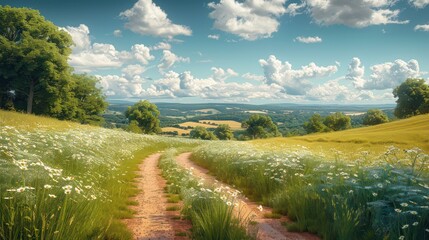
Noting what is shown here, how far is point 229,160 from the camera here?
19750 millimetres

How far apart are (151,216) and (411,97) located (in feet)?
300

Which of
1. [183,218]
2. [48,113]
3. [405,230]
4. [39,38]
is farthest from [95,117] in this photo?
[405,230]

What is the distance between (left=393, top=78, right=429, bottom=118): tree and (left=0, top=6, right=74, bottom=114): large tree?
79.4m

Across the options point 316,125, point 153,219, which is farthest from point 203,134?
point 153,219

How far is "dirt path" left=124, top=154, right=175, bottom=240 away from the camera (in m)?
8.44

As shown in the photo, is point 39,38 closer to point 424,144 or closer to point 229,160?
point 229,160

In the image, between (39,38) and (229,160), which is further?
(39,38)

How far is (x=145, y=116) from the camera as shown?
98.8 m

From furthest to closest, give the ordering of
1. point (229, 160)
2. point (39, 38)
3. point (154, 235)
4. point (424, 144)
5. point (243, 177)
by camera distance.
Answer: point (39, 38)
point (424, 144)
point (229, 160)
point (243, 177)
point (154, 235)

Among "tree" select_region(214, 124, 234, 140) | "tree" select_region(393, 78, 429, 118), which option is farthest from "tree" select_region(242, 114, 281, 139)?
"tree" select_region(393, 78, 429, 118)

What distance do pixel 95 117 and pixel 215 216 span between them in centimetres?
7018

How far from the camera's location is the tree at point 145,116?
98688mm

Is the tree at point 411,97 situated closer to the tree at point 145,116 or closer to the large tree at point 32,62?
the tree at point 145,116

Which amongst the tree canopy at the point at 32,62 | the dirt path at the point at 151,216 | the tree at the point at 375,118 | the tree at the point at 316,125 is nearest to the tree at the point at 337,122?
the tree at the point at 316,125
